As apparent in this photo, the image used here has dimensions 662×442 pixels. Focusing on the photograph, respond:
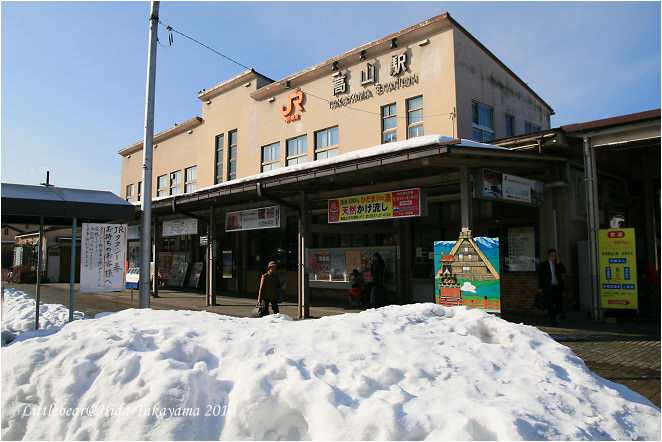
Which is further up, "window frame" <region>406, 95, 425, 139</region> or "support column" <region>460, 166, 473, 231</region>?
"window frame" <region>406, 95, 425, 139</region>

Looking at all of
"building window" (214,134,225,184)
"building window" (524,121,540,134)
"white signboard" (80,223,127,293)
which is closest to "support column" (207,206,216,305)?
"white signboard" (80,223,127,293)

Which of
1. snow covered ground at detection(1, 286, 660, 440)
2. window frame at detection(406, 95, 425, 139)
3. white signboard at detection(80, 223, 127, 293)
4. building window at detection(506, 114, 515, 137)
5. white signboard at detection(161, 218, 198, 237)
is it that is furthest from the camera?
building window at detection(506, 114, 515, 137)

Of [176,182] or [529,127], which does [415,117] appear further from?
[176,182]

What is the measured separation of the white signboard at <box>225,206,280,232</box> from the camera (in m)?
12.3

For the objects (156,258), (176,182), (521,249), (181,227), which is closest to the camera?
(521,249)

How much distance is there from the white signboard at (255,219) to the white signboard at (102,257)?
437 cm

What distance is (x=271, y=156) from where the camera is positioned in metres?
18.8

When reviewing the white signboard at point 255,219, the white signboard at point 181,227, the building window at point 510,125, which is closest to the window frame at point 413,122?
the building window at point 510,125

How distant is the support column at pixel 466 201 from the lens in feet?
27.9

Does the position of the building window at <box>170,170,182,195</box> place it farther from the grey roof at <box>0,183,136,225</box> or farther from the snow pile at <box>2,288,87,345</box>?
the grey roof at <box>0,183,136,225</box>

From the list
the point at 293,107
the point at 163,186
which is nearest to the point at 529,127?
the point at 293,107

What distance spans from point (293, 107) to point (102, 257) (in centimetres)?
1122

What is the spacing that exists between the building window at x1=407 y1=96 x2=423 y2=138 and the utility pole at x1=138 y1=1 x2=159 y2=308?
25.6ft

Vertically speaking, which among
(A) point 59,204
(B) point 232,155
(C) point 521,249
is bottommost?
(C) point 521,249
